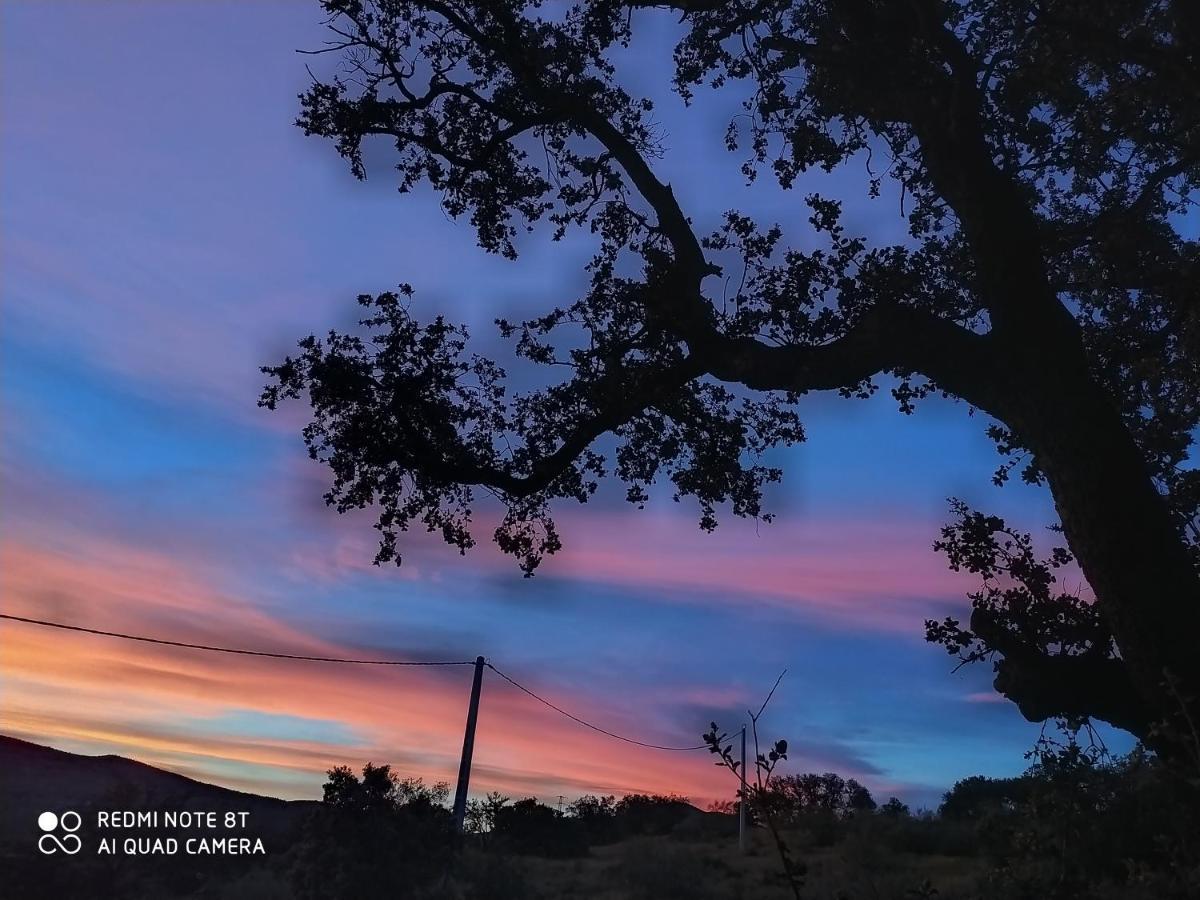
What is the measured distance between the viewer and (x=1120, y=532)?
7566 millimetres

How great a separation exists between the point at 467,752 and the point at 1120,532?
18.9m

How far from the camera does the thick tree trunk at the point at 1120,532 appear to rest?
287 inches

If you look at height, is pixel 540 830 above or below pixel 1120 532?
below

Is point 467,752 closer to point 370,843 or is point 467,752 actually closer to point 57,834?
point 370,843

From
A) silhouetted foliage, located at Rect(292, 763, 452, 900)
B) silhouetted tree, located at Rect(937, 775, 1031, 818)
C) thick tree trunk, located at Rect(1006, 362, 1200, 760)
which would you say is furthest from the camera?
silhouetted tree, located at Rect(937, 775, 1031, 818)

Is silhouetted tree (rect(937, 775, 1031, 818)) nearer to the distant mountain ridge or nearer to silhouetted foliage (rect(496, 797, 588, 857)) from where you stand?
silhouetted foliage (rect(496, 797, 588, 857))

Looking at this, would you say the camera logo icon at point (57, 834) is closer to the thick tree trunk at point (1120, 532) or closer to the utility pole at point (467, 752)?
the utility pole at point (467, 752)

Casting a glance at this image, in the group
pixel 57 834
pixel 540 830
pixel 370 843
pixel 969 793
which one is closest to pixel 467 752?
pixel 370 843

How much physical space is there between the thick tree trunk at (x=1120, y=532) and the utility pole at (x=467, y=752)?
56.0 feet

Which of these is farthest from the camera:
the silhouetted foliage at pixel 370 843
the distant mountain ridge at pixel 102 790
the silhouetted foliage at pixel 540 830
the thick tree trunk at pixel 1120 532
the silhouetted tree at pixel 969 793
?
the silhouetted tree at pixel 969 793

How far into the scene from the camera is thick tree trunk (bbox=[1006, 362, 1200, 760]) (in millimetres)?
7281

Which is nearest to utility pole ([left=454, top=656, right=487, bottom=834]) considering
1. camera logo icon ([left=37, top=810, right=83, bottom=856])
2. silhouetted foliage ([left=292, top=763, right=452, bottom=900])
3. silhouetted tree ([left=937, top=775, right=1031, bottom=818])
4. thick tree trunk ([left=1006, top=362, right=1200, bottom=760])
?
silhouetted foliage ([left=292, top=763, right=452, bottom=900])

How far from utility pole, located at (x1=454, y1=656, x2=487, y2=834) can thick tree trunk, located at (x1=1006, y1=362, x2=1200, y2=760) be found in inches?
672

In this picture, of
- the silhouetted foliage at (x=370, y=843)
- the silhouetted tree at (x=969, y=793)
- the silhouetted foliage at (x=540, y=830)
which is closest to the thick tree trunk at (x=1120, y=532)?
the silhouetted foliage at (x=370, y=843)
